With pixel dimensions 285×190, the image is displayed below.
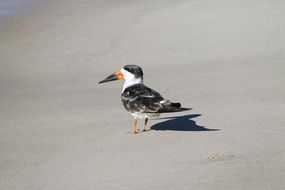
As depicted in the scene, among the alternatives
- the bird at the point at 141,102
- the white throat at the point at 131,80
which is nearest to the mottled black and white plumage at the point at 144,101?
the bird at the point at 141,102

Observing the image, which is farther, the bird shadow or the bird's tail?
the bird shadow

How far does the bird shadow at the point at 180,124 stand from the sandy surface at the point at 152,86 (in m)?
0.02

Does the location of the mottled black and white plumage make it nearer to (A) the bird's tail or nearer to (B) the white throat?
(A) the bird's tail

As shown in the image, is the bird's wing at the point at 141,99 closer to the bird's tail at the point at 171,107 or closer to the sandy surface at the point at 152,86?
the bird's tail at the point at 171,107

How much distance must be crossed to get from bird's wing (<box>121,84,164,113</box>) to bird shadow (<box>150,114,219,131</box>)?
34 centimetres

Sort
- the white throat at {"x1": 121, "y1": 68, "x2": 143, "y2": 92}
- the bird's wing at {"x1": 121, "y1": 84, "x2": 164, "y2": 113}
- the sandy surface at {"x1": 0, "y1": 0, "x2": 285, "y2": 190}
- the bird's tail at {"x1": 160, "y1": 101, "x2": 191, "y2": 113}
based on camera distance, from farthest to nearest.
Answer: the white throat at {"x1": 121, "y1": 68, "x2": 143, "y2": 92}, the bird's wing at {"x1": 121, "y1": 84, "x2": 164, "y2": 113}, the bird's tail at {"x1": 160, "y1": 101, "x2": 191, "y2": 113}, the sandy surface at {"x1": 0, "y1": 0, "x2": 285, "y2": 190}

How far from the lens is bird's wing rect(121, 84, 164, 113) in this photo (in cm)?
695

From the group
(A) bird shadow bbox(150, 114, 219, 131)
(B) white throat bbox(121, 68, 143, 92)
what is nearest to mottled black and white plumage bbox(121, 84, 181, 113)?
(B) white throat bbox(121, 68, 143, 92)

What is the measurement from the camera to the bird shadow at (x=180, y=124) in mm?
7048

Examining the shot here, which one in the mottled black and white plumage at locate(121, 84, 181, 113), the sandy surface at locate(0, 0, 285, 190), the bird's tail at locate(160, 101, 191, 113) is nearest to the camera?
the sandy surface at locate(0, 0, 285, 190)

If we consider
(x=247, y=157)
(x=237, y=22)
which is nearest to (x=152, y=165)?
(x=247, y=157)

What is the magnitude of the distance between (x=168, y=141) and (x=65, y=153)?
91cm

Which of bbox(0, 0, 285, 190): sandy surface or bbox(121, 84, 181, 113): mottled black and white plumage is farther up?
bbox(121, 84, 181, 113): mottled black and white plumage

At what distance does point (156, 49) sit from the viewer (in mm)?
10461
